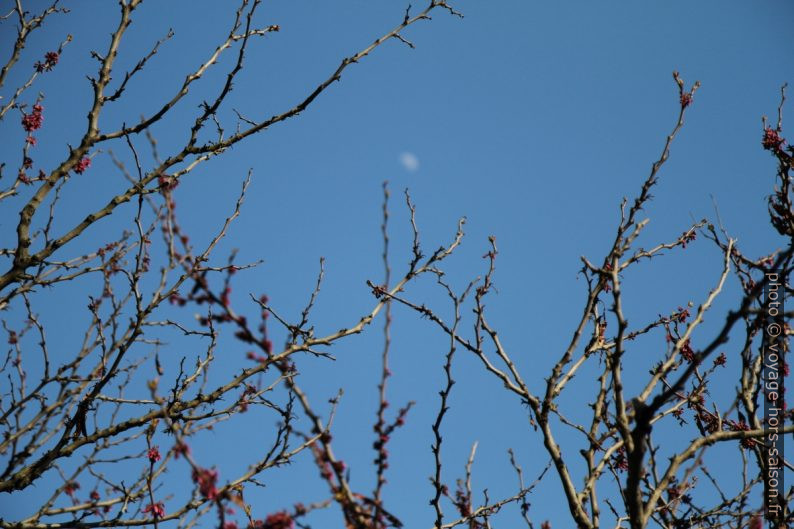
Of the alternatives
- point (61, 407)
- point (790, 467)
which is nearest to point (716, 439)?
point (790, 467)

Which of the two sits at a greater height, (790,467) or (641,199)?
(641,199)

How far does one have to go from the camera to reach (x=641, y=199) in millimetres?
3705

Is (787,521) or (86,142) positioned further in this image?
(86,142)

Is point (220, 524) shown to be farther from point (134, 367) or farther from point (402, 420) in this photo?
point (134, 367)

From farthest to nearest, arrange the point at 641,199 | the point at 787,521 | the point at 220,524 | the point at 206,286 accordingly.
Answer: the point at 641,199, the point at 787,521, the point at 220,524, the point at 206,286

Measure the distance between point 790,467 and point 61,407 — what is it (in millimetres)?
6044

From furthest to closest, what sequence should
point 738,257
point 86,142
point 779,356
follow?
point 738,257 → point 86,142 → point 779,356

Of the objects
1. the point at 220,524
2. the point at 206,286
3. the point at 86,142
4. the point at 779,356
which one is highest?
the point at 86,142

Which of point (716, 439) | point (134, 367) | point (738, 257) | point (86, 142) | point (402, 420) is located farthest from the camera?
point (134, 367)

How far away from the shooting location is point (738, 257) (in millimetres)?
4621

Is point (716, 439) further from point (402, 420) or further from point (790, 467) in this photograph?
point (790, 467)

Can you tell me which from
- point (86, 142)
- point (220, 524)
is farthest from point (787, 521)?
point (86, 142)

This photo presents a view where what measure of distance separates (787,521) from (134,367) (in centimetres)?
593

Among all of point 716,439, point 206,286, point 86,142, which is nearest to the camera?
point 206,286
